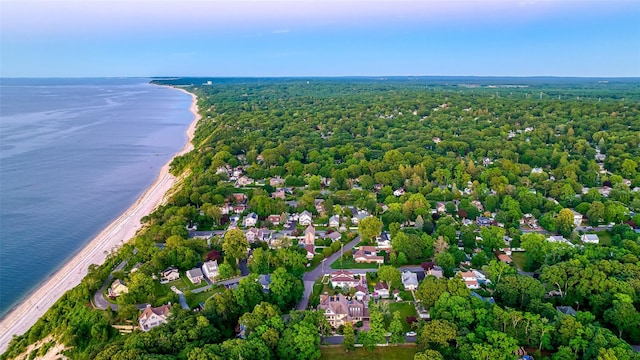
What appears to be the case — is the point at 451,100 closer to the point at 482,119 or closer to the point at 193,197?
the point at 482,119

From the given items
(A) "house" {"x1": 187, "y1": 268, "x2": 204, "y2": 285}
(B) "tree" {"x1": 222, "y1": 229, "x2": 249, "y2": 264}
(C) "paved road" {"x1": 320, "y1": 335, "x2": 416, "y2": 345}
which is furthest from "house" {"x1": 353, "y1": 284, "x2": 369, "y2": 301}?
(A) "house" {"x1": 187, "y1": 268, "x2": 204, "y2": 285}

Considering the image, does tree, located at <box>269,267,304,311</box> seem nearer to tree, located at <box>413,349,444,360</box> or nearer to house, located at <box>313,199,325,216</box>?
tree, located at <box>413,349,444,360</box>

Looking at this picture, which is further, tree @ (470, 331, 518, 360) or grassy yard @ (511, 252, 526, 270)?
grassy yard @ (511, 252, 526, 270)

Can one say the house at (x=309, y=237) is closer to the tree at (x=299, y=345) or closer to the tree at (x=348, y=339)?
the tree at (x=348, y=339)

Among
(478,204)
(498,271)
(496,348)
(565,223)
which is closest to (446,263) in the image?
(498,271)

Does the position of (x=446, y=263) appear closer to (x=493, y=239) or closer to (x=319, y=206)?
(x=493, y=239)

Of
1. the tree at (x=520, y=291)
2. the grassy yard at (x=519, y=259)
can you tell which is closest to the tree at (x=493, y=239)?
the grassy yard at (x=519, y=259)
